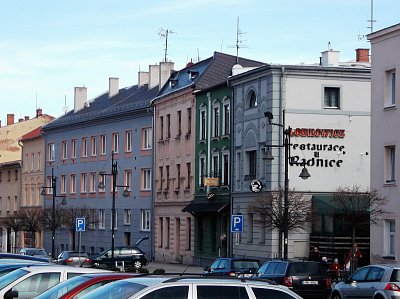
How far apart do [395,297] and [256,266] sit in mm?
13660

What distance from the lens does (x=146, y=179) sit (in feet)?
236

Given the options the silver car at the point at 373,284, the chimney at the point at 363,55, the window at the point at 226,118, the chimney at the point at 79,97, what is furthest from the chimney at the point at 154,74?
the silver car at the point at 373,284

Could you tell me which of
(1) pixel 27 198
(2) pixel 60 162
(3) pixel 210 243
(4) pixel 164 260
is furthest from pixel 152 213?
(1) pixel 27 198

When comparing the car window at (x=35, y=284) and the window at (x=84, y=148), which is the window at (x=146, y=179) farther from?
the car window at (x=35, y=284)

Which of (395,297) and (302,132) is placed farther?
(302,132)

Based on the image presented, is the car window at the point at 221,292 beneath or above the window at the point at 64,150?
beneath

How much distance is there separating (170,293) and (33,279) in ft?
20.9

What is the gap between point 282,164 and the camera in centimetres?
Result: 5247

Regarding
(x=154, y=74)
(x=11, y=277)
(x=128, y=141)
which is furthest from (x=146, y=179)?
(x=11, y=277)

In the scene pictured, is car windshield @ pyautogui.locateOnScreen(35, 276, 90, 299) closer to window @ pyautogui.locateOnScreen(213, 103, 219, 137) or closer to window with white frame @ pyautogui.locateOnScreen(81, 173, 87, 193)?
window @ pyautogui.locateOnScreen(213, 103, 219, 137)

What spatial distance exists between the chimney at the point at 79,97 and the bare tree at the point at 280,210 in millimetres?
37206

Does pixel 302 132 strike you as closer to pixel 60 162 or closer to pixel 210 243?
pixel 210 243

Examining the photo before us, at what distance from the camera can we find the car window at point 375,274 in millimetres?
26938

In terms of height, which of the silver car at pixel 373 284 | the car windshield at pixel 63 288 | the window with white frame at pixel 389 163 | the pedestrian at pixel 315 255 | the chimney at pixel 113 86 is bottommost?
the pedestrian at pixel 315 255
